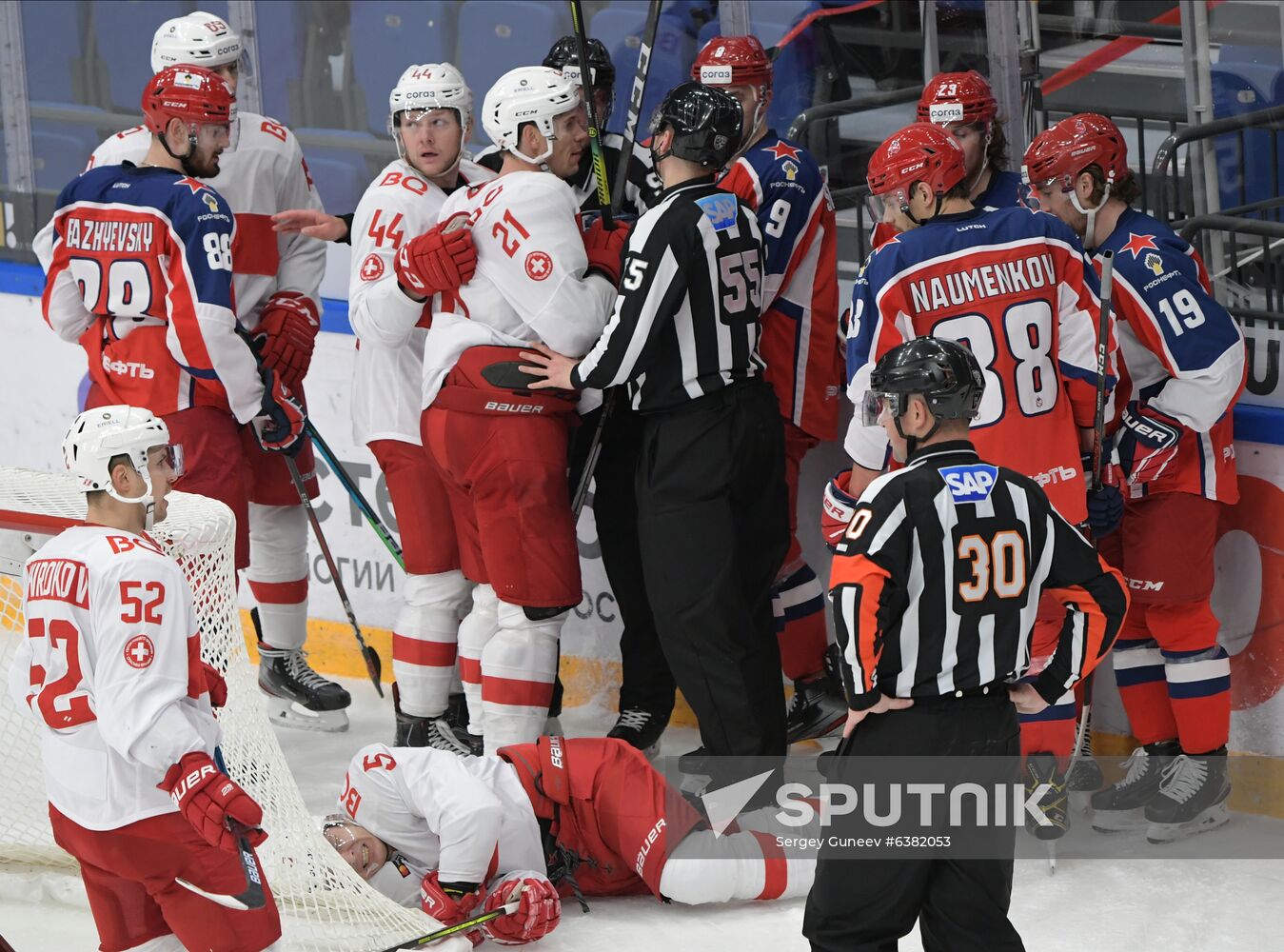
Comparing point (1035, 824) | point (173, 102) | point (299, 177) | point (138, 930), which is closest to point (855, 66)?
point (299, 177)

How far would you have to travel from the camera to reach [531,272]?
3490mm

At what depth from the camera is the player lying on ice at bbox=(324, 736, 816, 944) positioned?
3141mm

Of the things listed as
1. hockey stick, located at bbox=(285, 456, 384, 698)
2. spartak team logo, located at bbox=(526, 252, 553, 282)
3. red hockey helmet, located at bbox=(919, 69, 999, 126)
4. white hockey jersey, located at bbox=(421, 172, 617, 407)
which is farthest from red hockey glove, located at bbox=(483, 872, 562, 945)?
red hockey helmet, located at bbox=(919, 69, 999, 126)

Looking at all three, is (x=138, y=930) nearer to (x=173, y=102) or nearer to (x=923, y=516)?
(x=923, y=516)

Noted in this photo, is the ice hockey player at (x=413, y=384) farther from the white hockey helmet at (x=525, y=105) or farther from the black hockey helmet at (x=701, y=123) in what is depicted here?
the black hockey helmet at (x=701, y=123)


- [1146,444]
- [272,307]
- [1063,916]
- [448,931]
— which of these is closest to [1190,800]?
[1063,916]

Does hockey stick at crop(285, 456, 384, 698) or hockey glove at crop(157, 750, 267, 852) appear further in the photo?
hockey stick at crop(285, 456, 384, 698)

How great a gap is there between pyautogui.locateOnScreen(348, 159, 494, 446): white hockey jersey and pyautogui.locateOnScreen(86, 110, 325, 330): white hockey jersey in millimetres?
305

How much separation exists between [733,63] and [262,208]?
117 cm

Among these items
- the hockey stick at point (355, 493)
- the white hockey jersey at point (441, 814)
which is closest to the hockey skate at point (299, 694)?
the hockey stick at point (355, 493)

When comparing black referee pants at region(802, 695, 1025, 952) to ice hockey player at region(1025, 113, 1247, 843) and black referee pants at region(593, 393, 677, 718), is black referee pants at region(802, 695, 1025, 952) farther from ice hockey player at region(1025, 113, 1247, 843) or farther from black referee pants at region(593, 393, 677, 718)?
black referee pants at region(593, 393, 677, 718)

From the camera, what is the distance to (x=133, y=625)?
8.31 feet

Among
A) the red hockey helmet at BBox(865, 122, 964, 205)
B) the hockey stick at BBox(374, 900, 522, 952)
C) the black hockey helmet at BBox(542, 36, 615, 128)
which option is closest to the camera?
the hockey stick at BBox(374, 900, 522, 952)

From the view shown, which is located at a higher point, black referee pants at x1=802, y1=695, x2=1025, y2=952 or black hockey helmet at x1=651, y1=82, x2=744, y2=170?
black hockey helmet at x1=651, y1=82, x2=744, y2=170
